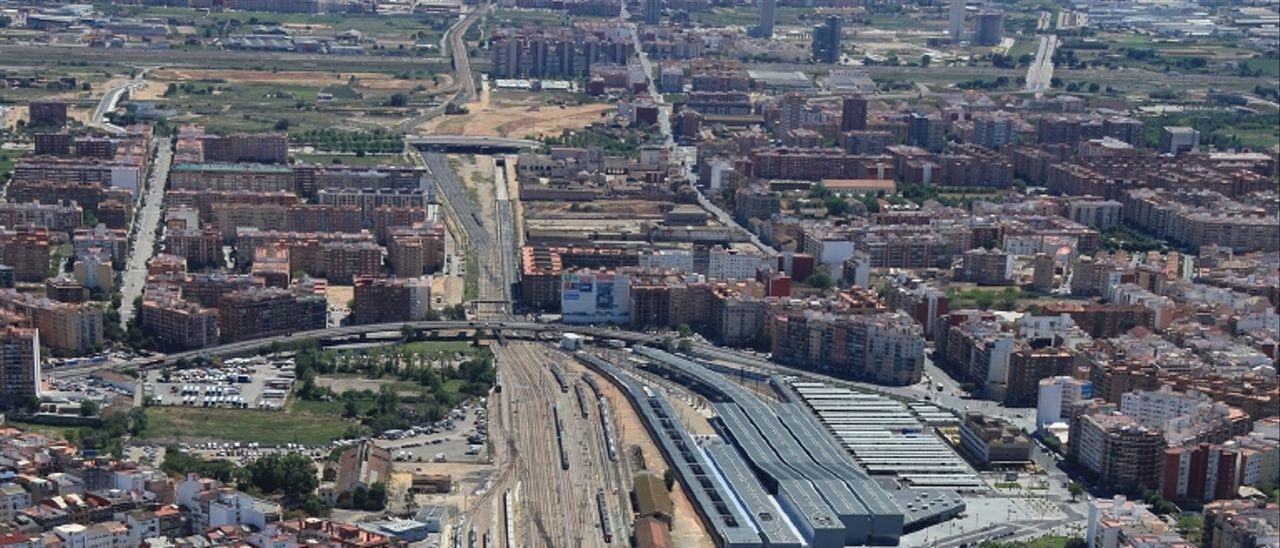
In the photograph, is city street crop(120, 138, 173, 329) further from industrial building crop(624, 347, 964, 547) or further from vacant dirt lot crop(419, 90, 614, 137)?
industrial building crop(624, 347, 964, 547)

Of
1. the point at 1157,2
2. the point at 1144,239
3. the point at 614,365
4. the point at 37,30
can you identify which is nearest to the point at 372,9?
the point at 37,30

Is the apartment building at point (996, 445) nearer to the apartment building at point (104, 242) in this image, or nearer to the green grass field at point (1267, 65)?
the apartment building at point (104, 242)

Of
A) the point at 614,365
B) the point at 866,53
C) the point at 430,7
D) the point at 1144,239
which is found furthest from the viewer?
the point at 430,7

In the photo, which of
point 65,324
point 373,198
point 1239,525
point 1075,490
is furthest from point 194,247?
point 1239,525

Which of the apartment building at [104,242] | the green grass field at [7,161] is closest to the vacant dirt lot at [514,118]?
the green grass field at [7,161]

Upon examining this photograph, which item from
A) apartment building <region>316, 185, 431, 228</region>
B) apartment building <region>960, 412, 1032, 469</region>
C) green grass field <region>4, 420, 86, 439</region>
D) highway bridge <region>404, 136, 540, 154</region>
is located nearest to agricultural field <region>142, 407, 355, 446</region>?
green grass field <region>4, 420, 86, 439</region>

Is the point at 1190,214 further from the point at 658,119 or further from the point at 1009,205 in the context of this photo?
the point at 658,119

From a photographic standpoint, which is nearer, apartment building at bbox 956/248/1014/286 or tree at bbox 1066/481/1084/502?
tree at bbox 1066/481/1084/502

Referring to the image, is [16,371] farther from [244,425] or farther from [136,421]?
[244,425]
